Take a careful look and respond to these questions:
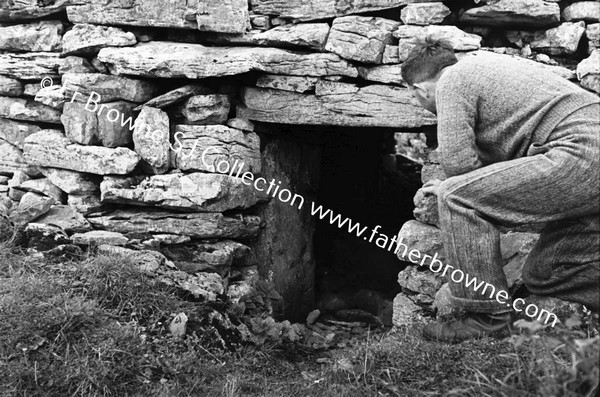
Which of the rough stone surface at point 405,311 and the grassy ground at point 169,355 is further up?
the grassy ground at point 169,355

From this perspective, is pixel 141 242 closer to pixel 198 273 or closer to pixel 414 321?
pixel 198 273

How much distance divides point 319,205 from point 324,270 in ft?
2.12

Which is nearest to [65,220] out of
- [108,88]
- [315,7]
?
[108,88]

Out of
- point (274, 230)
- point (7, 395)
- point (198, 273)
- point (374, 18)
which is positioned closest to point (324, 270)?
point (274, 230)

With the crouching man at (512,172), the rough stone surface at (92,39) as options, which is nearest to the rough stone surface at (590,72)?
the crouching man at (512,172)

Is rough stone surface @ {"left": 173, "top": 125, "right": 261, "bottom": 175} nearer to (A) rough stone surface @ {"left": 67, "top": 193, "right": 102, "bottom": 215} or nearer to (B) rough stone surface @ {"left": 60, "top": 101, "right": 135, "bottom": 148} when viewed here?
(B) rough stone surface @ {"left": 60, "top": 101, "right": 135, "bottom": 148}

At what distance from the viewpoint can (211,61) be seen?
6.14 meters

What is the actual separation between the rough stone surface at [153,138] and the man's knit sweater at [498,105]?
8.46 feet

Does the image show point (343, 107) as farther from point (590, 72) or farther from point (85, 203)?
point (85, 203)

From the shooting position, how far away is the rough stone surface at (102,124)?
6.34 m

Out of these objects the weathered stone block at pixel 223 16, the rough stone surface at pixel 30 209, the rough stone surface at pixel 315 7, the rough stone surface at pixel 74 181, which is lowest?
the rough stone surface at pixel 30 209

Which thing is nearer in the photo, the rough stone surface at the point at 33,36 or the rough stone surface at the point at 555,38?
the rough stone surface at the point at 555,38

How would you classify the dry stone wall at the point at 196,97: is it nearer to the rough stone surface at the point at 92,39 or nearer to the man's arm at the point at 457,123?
the rough stone surface at the point at 92,39

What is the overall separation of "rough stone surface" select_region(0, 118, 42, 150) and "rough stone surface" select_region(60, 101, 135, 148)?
504 millimetres
